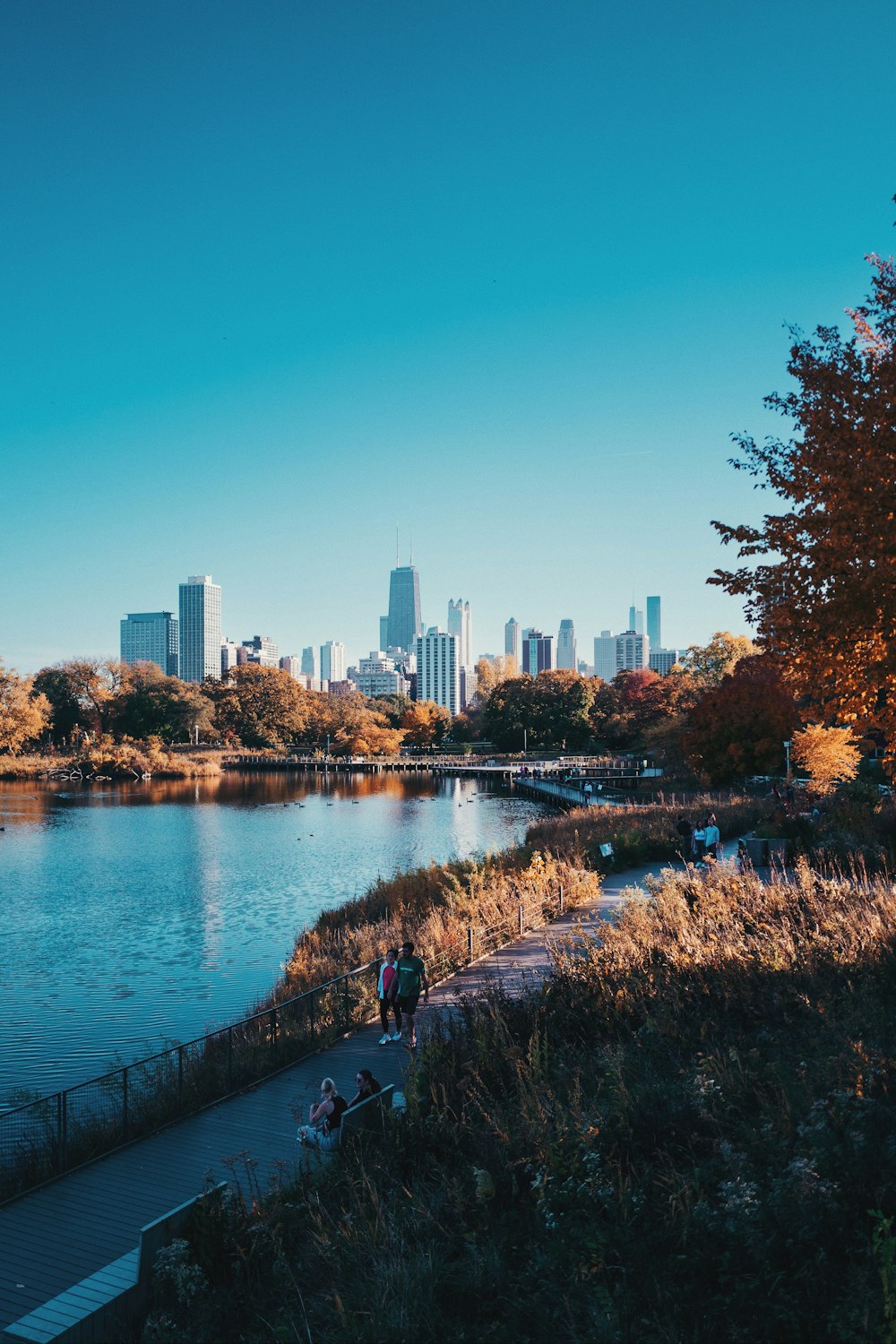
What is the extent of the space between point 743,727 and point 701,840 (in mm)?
20179

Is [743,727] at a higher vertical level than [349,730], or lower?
higher

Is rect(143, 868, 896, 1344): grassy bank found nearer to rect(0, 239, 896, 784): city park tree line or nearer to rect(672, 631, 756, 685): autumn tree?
rect(0, 239, 896, 784): city park tree line

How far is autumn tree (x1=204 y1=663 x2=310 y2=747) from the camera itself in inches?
4099

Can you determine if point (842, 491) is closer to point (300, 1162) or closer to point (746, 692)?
point (300, 1162)

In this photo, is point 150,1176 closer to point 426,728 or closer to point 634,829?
point 634,829

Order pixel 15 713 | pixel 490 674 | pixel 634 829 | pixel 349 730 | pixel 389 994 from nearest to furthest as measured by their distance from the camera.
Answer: pixel 389 994
pixel 634 829
pixel 15 713
pixel 349 730
pixel 490 674

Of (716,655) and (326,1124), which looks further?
(716,655)

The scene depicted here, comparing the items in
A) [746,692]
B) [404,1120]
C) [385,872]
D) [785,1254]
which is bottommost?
[385,872]

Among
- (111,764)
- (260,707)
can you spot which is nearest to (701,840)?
(111,764)

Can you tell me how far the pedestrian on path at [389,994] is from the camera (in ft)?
36.2

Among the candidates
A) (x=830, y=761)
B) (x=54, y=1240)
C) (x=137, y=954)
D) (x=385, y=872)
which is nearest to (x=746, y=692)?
(x=830, y=761)

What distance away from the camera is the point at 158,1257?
19.8 ft

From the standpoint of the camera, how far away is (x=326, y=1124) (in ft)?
25.9

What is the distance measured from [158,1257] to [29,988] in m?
12.6
